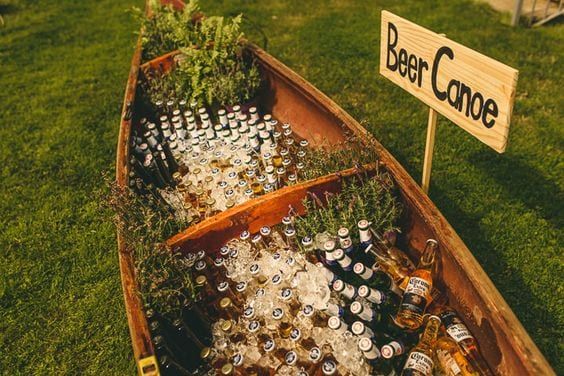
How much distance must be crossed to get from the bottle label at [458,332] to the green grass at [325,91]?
3.81 feet

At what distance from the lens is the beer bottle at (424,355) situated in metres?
2.24

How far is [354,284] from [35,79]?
7232 millimetres

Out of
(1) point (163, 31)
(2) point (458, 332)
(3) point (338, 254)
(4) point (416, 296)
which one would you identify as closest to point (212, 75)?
(1) point (163, 31)

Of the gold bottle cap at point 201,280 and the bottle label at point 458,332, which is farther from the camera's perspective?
the gold bottle cap at point 201,280

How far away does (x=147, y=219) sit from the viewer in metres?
2.82

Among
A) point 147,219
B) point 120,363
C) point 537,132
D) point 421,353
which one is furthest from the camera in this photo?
point 537,132

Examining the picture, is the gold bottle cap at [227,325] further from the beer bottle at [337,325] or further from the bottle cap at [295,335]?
the beer bottle at [337,325]

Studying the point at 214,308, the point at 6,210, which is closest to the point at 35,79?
→ the point at 6,210

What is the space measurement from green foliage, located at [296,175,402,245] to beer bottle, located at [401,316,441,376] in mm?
622

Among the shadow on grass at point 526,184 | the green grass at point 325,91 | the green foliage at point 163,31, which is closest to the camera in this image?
the green grass at point 325,91

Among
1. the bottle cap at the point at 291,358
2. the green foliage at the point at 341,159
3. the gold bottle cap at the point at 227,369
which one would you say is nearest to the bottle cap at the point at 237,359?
the gold bottle cap at the point at 227,369

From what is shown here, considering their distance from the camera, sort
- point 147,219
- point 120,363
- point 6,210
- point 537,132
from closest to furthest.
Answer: point 147,219, point 120,363, point 537,132, point 6,210

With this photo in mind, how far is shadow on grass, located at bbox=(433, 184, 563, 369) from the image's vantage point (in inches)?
124

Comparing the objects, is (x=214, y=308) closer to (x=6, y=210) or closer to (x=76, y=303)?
(x=76, y=303)
